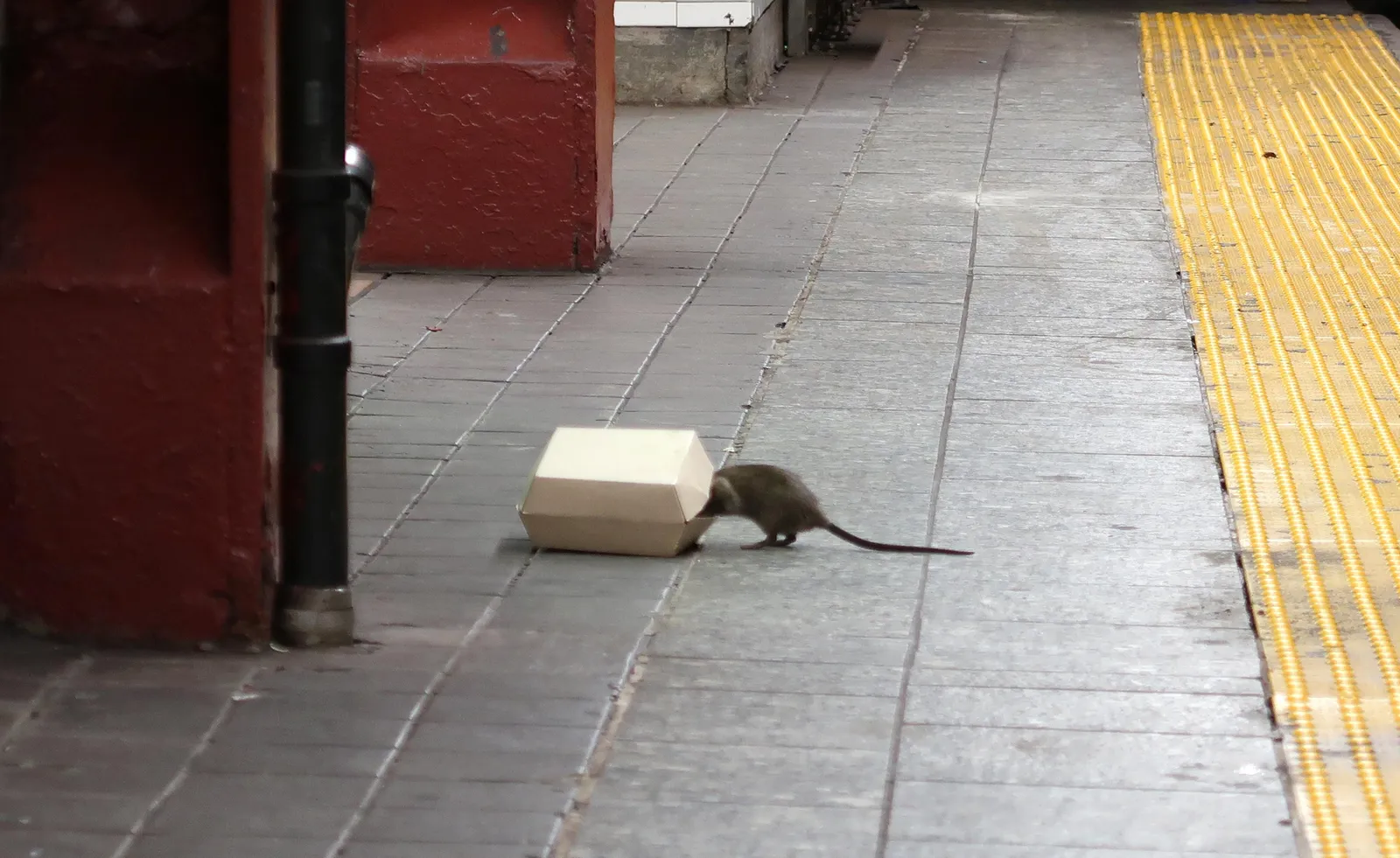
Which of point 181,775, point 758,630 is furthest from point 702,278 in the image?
point 181,775

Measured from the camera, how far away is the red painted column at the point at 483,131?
8891mm

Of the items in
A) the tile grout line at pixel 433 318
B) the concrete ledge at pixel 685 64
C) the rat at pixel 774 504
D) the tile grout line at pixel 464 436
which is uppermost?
the concrete ledge at pixel 685 64

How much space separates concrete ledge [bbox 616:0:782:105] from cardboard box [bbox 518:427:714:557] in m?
8.53

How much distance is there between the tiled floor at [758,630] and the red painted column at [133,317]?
238 millimetres

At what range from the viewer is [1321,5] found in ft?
64.0

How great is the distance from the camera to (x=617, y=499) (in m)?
5.28

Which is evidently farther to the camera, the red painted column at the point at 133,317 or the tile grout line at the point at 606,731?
the red painted column at the point at 133,317

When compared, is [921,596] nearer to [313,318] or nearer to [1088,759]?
[1088,759]

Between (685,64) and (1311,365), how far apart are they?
6.94m

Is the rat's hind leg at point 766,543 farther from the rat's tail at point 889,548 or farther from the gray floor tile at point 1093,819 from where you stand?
the gray floor tile at point 1093,819

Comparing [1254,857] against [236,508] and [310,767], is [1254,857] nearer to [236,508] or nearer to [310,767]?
[310,767]

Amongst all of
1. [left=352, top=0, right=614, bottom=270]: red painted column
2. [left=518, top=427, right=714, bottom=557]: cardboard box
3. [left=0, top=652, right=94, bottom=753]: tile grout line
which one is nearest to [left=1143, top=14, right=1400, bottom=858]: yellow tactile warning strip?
[left=518, top=427, right=714, bottom=557]: cardboard box

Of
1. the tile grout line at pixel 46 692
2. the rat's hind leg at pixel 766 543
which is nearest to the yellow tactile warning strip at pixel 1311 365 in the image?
the rat's hind leg at pixel 766 543

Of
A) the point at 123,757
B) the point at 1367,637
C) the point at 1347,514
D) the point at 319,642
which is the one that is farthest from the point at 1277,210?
the point at 123,757
